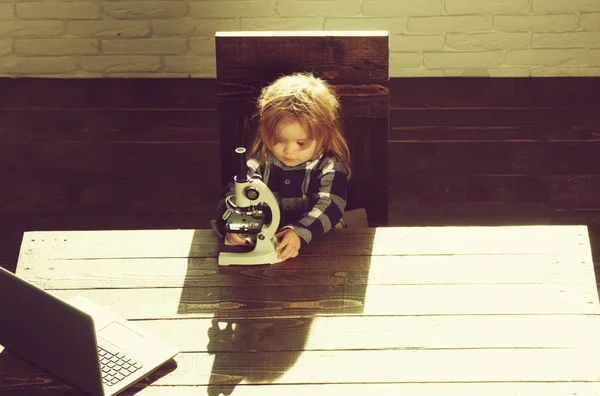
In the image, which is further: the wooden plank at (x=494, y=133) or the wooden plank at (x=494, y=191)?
the wooden plank at (x=494, y=133)

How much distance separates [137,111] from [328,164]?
193 cm

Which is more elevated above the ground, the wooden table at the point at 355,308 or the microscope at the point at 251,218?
the microscope at the point at 251,218

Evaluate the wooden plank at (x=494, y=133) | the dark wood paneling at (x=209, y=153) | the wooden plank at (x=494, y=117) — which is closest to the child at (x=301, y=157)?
the dark wood paneling at (x=209, y=153)

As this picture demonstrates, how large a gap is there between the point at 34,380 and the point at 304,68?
1073mm

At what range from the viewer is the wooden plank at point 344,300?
186 cm

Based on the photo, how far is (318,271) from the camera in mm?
1993

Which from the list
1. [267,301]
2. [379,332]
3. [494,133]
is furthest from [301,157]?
[494,133]

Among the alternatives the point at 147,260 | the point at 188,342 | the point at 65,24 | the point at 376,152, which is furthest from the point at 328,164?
the point at 65,24

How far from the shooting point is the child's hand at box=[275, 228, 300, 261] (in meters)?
2.04

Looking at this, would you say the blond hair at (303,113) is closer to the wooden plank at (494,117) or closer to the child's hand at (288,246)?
the child's hand at (288,246)

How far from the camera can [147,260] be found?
2039 mm

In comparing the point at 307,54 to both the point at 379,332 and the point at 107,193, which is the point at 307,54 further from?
the point at 107,193

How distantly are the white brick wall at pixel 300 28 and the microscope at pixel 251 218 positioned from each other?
2230 mm

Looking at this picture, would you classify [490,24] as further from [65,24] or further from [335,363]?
[335,363]
